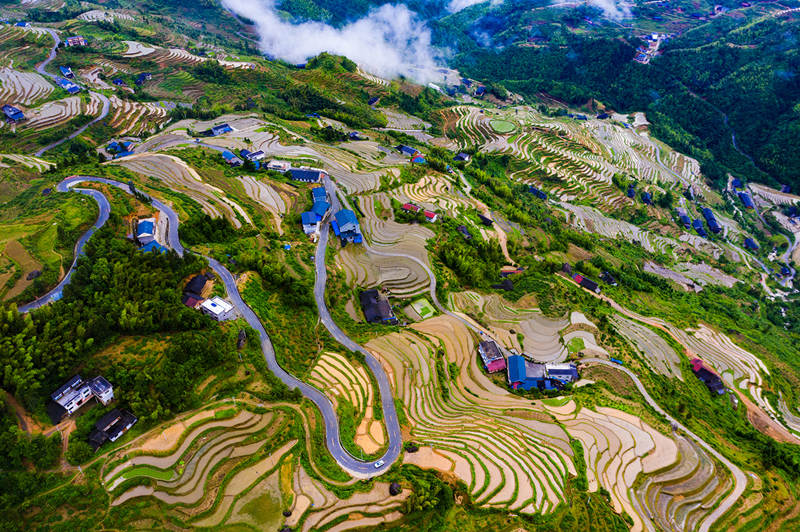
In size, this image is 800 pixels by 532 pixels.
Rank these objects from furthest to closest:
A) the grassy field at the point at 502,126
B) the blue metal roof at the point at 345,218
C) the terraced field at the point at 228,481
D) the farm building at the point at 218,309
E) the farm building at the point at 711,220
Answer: the grassy field at the point at 502,126
the farm building at the point at 711,220
the blue metal roof at the point at 345,218
the farm building at the point at 218,309
the terraced field at the point at 228,481

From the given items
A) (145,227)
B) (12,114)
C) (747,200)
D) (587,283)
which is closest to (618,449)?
(587,283)

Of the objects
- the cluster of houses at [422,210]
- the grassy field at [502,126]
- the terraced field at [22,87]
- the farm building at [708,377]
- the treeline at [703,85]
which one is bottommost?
the terraced field at [22,87]

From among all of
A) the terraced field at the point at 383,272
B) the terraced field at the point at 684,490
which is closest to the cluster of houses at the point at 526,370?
the terraced field at the point at 684,490

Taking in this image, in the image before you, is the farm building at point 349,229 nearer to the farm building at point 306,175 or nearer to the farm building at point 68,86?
the farm building at point 306,175

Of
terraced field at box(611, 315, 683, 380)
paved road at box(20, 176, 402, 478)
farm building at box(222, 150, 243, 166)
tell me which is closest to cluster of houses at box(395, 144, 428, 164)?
farm building at box(222, 150, 243, 166)

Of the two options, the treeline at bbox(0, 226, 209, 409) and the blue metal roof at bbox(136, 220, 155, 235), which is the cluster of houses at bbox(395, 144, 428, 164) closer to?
the blue metal roof at bbox(136, 220, 155, 235)

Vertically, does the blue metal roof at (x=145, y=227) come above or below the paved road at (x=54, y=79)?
above
